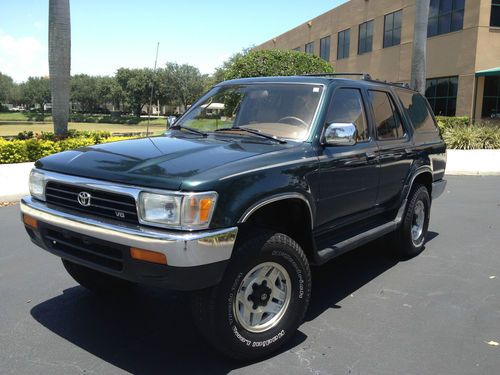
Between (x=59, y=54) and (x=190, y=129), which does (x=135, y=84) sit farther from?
(x=190, y=129)

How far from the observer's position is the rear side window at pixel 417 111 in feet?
18.4

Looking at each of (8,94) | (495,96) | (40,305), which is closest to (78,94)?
(8,94)

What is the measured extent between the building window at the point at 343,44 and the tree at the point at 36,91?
74.2 m

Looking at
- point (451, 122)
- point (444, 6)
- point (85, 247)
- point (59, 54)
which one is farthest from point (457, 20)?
point (85, 247)

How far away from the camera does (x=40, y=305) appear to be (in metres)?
4.27

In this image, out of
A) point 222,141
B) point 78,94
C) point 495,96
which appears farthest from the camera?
point 78,94

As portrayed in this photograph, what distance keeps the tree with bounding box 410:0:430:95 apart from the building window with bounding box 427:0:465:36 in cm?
1088

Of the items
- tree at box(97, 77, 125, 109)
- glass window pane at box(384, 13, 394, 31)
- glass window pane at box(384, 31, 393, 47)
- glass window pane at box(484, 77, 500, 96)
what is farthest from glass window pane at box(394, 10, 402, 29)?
tree at box(97, 77, 125, 109)

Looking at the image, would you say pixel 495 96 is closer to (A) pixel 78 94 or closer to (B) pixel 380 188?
(B) pixel 380 188

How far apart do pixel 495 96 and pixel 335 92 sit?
2536 cm

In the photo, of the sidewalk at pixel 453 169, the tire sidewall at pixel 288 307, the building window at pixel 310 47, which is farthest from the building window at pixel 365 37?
the tire sidewall at pixel 288 307

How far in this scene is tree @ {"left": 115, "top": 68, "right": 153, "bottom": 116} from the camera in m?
75.4

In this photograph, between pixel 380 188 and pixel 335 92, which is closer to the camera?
pixel 335 92

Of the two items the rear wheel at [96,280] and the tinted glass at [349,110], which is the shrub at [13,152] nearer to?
the rear wheel at [96,280]
